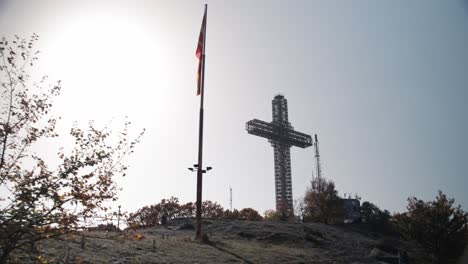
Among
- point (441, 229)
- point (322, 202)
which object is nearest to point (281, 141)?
point (322, 202)

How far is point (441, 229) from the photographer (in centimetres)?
3181

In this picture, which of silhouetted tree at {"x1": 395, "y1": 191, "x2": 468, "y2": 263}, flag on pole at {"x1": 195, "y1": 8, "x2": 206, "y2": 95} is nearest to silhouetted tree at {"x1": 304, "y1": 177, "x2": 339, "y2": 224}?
silhouetted tree at {"x1": 395, "y1": 191, "x2": 468, "y2": 263}

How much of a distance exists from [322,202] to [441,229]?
40764 millimetres

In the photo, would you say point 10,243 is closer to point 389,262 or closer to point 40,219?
point 40,219

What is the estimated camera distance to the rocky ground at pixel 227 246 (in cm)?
1833

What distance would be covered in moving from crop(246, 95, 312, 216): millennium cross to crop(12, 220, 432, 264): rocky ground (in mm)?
21164

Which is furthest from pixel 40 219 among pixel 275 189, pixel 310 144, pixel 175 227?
pixel 310 144

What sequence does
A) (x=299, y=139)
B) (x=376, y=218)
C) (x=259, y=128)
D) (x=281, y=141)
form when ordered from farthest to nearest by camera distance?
(x=299, y=139), (x=281, y=141), (x=259, y=128), (x=376, y=218)

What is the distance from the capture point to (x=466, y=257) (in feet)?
49.4

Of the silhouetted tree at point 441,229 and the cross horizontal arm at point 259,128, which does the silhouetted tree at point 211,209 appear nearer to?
the cross horizontal arm at point 259,128

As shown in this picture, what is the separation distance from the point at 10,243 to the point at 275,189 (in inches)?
3149

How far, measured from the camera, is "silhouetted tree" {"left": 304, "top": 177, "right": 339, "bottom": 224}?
235 ft

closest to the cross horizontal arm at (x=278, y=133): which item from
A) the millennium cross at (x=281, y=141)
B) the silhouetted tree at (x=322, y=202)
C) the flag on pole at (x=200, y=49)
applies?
the millennium cross at (x=281, y=141)

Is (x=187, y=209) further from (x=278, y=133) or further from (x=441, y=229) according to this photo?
(x=441, y=229)
